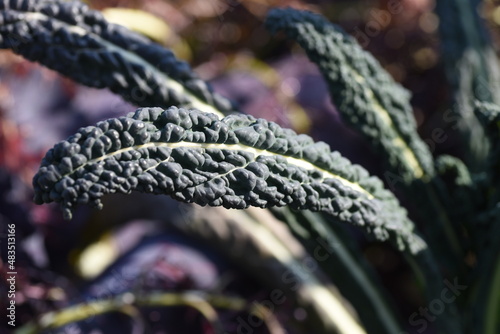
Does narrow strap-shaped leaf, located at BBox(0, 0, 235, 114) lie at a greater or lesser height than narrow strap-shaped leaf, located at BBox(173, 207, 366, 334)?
greater

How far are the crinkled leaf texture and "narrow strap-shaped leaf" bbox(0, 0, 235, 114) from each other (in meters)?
0.13

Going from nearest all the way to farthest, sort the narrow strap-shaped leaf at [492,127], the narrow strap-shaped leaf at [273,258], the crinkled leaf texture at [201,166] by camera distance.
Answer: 1. the crinkled leaf texture at [201,166]
2. the narrow strap-shaped leaf at [492,127]
3. the narrow strap-shaped leaf at [273,258]

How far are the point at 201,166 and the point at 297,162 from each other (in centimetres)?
9

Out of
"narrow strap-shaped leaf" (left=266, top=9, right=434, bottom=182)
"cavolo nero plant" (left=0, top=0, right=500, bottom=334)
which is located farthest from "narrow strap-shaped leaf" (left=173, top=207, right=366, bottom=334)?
"narrow strap-shaped leaf" (left=266, top=9, right=434, bottom=182)

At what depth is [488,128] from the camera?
511 mm

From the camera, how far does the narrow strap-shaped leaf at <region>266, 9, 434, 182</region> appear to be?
0.55 meters

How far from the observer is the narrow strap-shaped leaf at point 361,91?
55 centimetres

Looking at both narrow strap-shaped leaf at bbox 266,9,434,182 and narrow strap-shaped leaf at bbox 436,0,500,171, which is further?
narrow strap-shaped leaf at bbox 436,0,500,171

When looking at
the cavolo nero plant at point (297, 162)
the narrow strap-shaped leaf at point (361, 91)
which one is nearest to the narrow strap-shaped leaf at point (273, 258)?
the cavolo nero plant at point (297, 162)

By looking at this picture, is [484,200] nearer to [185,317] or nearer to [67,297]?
[185,317]

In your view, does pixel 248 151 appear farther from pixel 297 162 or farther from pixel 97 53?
pixel 97 53

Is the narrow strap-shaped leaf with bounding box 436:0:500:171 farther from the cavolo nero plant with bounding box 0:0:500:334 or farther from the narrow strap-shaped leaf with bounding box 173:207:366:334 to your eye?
the narrow strap-shaped leaf with bounding box 173:207:366:334

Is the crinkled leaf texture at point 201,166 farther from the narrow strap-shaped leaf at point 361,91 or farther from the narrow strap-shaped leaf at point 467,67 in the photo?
the narrow strap-shaped leaf at point 467,67

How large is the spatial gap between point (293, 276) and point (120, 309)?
209mm
